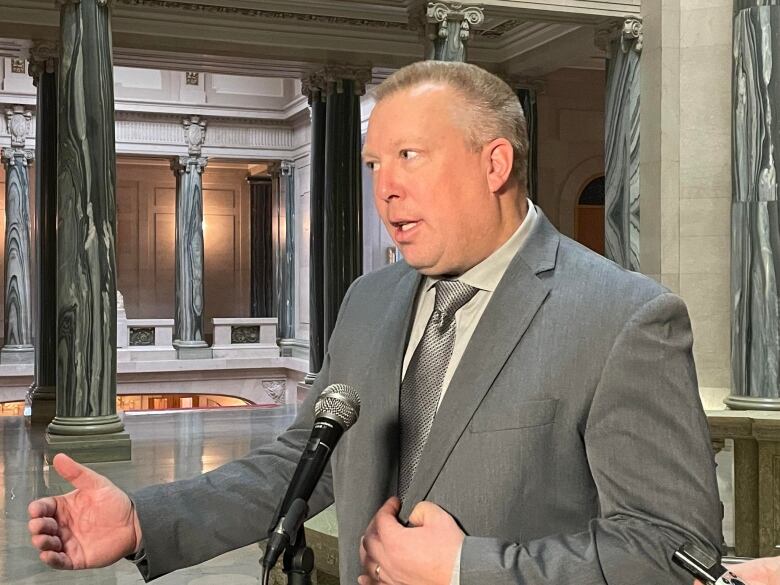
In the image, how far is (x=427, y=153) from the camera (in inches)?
72.6

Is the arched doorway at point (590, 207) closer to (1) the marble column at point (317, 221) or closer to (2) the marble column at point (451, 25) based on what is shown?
(1) the marble column at point (317, 221)

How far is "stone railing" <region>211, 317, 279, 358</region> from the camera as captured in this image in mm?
24812

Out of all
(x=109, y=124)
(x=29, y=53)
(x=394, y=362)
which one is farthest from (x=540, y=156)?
(x=394, y=362)

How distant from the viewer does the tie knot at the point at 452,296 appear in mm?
1980

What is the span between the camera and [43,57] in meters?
14.1

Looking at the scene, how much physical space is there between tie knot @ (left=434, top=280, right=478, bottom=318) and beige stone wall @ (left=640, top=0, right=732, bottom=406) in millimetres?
8661

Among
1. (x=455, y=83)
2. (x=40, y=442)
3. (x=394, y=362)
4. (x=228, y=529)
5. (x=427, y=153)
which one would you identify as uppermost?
(x=455, y=83)

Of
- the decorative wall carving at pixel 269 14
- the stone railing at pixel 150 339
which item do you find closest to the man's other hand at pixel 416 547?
the decorative wall carving at pixel 269 14

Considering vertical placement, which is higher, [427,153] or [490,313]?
[427,153]

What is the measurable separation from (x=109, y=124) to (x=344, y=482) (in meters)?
9.20

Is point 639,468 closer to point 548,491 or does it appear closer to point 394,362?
point 548,491

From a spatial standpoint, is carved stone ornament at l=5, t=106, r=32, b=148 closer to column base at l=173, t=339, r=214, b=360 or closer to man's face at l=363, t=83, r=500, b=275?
column base at l=173, t=339, r=214, b=360

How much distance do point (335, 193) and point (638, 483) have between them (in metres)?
14.2

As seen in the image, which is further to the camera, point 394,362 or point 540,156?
point 540,156
